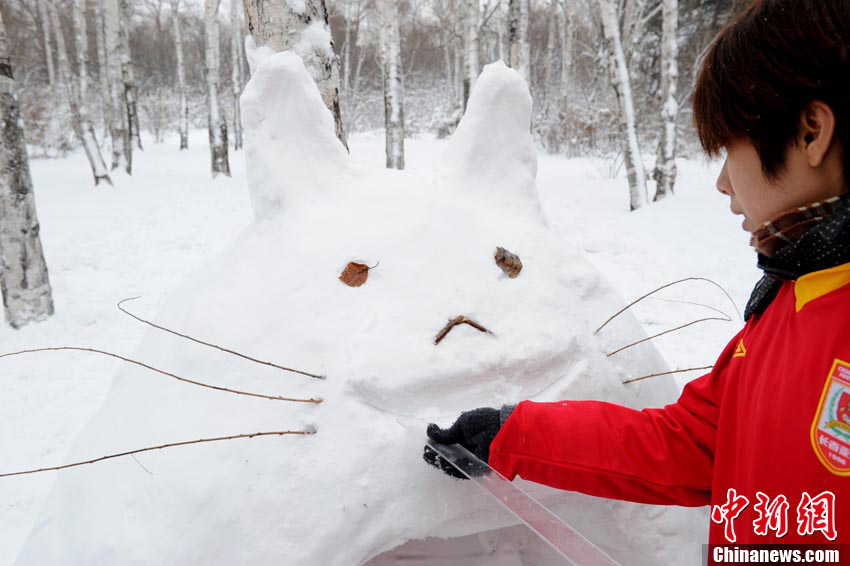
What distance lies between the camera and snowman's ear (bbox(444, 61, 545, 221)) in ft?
5.52

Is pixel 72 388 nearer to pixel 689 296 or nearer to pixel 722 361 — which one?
pixel 722 361

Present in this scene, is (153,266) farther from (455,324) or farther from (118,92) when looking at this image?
(118,92)

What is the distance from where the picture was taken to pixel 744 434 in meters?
0.95

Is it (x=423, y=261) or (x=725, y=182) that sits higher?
(x=725, y=182)

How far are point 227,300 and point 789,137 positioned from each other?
139cm

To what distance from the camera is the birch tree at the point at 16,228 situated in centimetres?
420

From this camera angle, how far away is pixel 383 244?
145 centimetres

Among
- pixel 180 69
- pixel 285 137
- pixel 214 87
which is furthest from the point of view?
pixel 180 69

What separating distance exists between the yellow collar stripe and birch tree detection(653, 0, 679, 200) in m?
7.84

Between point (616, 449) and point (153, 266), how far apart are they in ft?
19.7

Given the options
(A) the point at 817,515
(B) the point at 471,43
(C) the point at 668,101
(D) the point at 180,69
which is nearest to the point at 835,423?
(A) the point at 817,515

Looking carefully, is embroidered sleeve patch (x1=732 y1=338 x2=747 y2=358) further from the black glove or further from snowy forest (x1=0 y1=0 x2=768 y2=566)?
the black glove

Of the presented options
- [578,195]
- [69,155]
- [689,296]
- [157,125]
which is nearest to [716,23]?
[578,195]

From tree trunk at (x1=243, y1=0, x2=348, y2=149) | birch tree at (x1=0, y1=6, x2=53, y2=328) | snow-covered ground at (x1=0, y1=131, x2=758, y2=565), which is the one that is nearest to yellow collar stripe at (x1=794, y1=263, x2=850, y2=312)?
snow-covered ground at (x1=0, y1=131, x2=758, y2=565)
